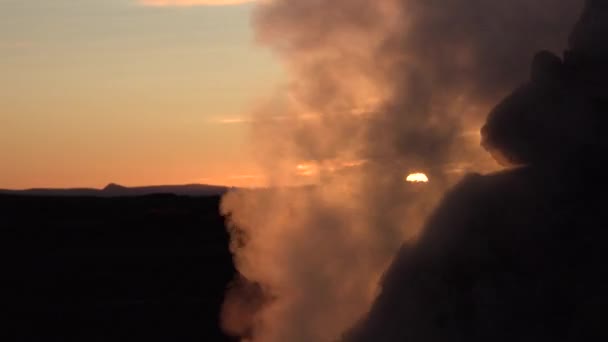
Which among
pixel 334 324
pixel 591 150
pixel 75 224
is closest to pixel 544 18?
pixel 591 150

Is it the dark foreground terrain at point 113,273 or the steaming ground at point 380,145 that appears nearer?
the steaming ground at point 380,145

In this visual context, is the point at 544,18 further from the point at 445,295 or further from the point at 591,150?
the point at 445,295

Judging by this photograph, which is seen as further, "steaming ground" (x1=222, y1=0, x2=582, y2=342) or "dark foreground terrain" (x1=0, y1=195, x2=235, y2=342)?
"dark foreground terrain" (x1=0, y1=195, x2=235, y2=342)

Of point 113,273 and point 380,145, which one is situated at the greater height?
point 113,273

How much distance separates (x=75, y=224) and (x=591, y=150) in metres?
83.7

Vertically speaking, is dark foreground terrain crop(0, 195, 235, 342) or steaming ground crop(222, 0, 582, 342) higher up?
dark foreground terrain crop(0, 195, 235, 342)

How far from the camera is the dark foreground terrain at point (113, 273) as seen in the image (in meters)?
58.3

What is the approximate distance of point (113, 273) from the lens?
77.6 m

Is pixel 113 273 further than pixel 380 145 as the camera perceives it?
Yes

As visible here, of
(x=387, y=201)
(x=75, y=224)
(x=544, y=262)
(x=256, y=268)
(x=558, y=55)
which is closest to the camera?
(x=544, y=262)

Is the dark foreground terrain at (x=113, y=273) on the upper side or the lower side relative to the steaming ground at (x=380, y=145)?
upper

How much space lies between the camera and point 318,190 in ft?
103

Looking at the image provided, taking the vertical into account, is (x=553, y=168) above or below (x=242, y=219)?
below

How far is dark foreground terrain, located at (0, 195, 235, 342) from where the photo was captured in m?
58.3
